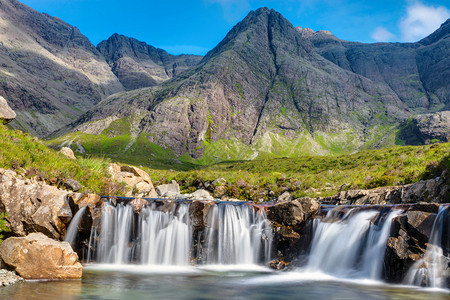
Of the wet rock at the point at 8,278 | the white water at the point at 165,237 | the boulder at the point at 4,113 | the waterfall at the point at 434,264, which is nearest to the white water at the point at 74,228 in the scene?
the white water at the point at 165,237

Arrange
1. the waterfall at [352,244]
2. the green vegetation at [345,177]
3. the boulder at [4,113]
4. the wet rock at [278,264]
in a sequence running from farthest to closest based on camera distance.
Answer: the green vegetation at [345,177], the boulder at [4,113], the wet rock at [278,264], the waterfall at [352,244]

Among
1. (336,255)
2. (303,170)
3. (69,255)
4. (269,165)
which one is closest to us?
(69,255)

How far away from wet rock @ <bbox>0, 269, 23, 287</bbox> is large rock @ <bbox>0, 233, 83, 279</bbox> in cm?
24

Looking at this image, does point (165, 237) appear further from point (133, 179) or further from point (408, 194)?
point (408, 194)

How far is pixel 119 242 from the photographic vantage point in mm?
20797

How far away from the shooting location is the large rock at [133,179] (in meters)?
32.2

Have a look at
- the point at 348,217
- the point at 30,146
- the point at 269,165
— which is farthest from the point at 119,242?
the point at 269,165

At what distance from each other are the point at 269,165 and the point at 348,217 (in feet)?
190

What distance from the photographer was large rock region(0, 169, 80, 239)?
1821 cm

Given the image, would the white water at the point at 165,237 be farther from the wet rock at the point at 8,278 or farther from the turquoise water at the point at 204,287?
the wet rock at the point at 8,278

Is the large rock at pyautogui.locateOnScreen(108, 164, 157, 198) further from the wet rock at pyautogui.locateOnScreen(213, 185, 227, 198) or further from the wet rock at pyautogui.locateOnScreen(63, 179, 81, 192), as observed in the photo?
the wet rock at pyautogui.locateOnScreen(213, 185, 227, 198)

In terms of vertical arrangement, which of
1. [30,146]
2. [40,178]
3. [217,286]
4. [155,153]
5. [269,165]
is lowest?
[217,286]

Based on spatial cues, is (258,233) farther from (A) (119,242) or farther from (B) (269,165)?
(B) (269,165)

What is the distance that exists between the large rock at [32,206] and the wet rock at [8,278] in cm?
498
